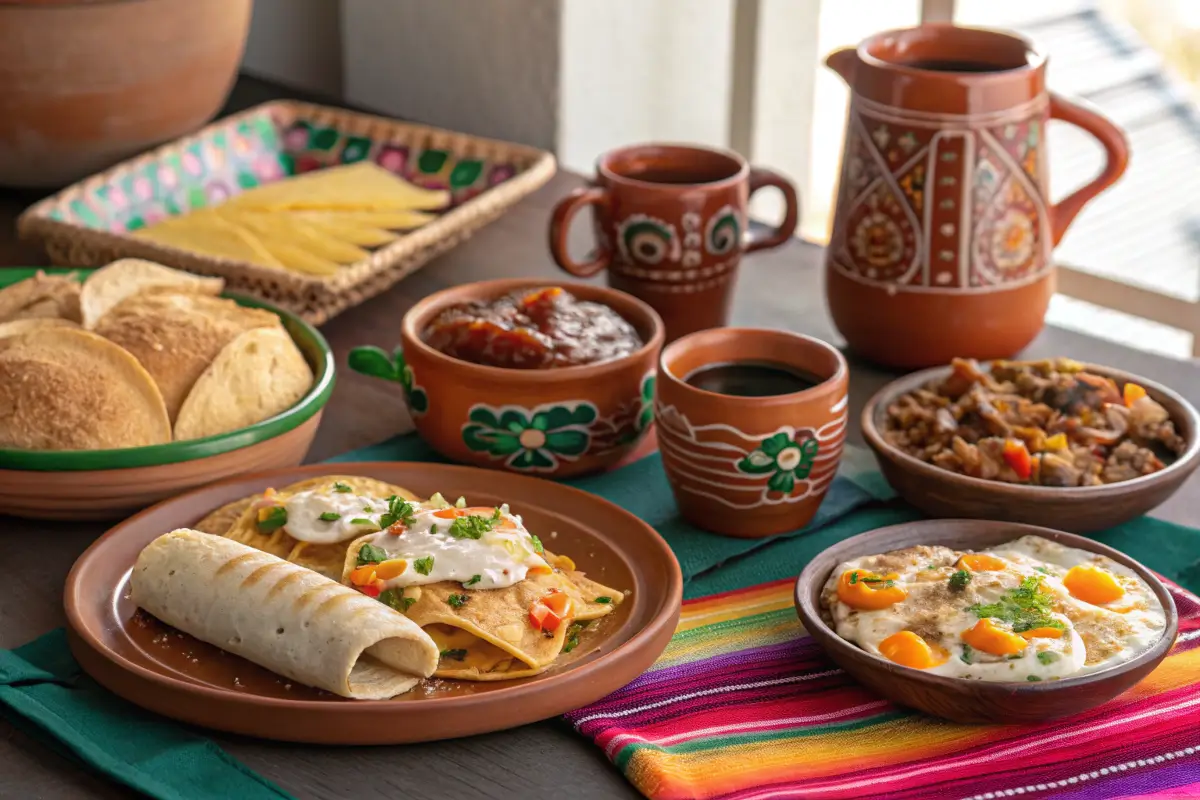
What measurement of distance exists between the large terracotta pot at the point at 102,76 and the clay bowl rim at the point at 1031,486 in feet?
3.85

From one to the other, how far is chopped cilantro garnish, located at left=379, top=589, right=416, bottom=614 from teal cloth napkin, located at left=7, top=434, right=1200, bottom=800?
17cm

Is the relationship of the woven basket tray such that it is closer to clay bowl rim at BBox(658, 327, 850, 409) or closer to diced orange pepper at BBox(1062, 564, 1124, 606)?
clay bowl rim at BBox(658, 327, 850, 409)

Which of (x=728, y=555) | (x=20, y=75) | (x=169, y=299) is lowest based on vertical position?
(x=728, y=555)

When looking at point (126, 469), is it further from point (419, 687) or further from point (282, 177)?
point (282, 177)

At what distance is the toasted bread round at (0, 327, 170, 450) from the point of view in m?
1.32

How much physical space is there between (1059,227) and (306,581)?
0.99m

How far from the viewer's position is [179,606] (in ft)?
3.68

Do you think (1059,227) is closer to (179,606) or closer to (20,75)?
(179,606)

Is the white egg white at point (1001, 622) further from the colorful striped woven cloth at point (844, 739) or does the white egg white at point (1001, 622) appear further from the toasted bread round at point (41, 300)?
the toasted bread round at point (41, 300)

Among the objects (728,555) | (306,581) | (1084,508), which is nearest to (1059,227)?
(1084,508)

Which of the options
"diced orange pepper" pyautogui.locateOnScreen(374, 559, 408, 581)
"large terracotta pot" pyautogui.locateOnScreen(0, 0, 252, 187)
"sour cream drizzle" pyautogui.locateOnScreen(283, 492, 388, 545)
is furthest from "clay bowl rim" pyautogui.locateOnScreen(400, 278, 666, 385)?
"large terracotta pot" pyautogui.locateOnScreen(0, 0, 252, 187)

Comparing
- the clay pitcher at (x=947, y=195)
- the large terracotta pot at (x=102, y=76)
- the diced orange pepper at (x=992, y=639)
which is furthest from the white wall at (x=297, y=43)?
the diced orange pepper at (x=992, y=639)

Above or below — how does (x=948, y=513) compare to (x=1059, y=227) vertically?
below

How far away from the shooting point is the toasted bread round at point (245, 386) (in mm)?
1383
